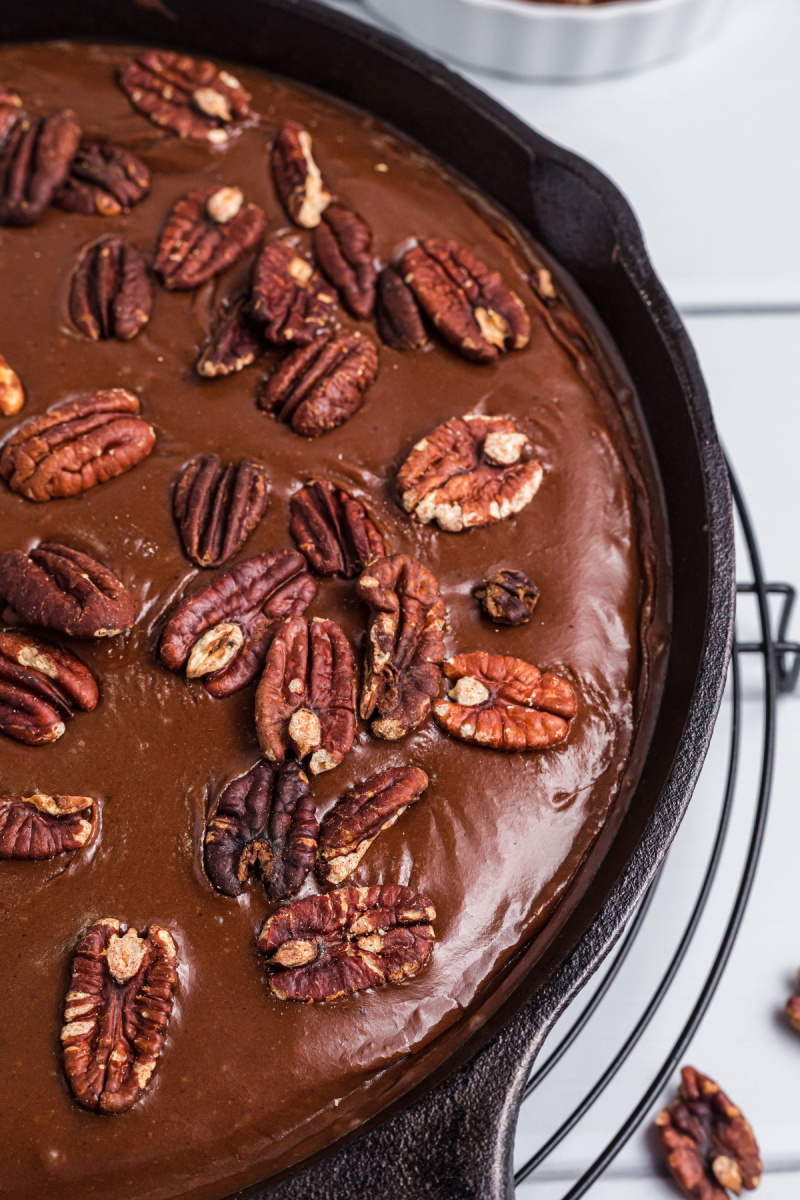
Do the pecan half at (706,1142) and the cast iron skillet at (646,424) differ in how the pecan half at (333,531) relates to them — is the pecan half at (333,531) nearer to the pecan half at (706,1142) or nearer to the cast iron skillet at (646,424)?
the cast iron skillet at (646,424)

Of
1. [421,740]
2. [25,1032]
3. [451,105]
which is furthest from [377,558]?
[451,105]

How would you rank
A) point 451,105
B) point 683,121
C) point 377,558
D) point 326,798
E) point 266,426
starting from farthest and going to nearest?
point 683,121
point 451,105
point 266,426
point 377,558
point 326,798

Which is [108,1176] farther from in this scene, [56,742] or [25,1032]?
[56,742]

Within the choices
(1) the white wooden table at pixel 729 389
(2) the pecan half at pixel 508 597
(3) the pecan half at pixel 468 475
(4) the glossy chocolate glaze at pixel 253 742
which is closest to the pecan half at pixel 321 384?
(4) the glossy chocolate glaze at pixel 253 742

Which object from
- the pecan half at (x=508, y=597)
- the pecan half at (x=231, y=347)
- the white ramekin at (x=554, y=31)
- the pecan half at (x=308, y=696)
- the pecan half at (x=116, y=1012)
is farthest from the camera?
the white ramekin at (x=554, y=31)

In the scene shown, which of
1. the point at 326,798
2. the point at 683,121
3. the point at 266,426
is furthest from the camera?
the point at 683,121

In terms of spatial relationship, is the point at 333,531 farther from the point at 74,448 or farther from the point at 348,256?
the point at 348,256

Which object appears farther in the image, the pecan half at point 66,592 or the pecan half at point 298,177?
the pecan half at point 298,177

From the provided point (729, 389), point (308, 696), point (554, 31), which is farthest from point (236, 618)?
point (554, 31)
